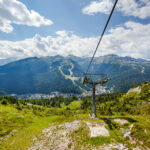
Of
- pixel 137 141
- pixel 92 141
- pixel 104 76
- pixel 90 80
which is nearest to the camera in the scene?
pixel 137 141

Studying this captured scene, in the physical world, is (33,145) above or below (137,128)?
below

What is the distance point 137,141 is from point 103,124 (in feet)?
26.5

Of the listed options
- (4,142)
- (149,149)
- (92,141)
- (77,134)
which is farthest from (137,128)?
(4,142)

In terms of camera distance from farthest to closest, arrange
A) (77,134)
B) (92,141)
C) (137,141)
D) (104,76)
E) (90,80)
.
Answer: (90,80) < (104,76) < (77,134) < (92,141) < (137,141)

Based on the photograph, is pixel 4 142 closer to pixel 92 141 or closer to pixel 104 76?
pixel 92 141

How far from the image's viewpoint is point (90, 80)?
106ft

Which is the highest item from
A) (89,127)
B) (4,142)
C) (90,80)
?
(90,80)

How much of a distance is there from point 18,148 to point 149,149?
25.8 metres

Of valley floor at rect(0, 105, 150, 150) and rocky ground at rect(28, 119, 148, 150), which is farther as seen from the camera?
rocky ground at rect(28, 119, 148, 150)

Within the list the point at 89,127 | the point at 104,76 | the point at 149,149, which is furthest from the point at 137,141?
the point at 104,76

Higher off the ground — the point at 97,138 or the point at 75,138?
the point at 97,138

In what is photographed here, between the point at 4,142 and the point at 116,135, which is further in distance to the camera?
the point at 4,142

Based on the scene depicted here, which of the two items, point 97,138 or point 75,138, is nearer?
point 97,138

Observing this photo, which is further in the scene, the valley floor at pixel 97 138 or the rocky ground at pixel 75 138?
the rocky ground at pixel 75 138
